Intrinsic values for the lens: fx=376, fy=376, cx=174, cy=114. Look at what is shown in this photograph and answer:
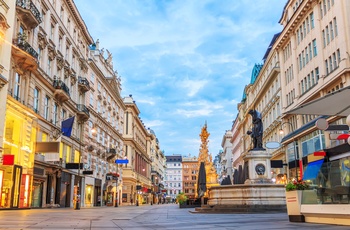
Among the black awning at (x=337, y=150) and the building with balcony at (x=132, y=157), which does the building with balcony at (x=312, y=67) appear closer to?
the black awning at (x=337, y=150)

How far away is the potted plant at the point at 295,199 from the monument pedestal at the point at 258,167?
946 centimetres

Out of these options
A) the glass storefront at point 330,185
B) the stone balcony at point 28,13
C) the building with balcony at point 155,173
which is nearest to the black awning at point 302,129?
the glass storefront at point 330,185

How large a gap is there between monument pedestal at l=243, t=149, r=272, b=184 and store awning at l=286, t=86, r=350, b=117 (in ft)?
37.1

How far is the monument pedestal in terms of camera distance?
75.7ft

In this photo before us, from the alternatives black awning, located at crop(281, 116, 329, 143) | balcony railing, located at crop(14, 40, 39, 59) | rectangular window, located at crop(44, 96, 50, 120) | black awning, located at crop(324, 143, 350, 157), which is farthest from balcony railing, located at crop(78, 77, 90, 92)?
black awning, located at crop(324, 143, 350, 157)

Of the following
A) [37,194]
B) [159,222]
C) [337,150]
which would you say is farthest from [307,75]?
[159,222]

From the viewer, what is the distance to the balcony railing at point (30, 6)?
29984 millimetres

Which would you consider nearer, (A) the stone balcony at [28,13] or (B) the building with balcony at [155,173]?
(A) the stone balcony at [28,13]

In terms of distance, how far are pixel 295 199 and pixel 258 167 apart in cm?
1008

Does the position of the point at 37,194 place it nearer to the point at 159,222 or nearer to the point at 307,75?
the point at 159,222

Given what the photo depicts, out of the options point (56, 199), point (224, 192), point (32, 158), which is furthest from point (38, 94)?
point (224, 192)

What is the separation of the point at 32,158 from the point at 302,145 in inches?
1170

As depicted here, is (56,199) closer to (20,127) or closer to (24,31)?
(20,127)

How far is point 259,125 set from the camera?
25.0m
